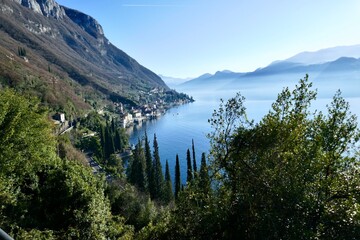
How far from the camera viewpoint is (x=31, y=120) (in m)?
19.8

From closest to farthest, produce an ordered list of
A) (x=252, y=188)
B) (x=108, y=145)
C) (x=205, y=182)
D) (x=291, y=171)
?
(x=291, y=171) < (x=252, y=188) < (x=205, y=182) < (x=108, y=145)

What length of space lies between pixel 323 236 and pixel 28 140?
1741 cm

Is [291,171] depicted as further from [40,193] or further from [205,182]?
[40,193]

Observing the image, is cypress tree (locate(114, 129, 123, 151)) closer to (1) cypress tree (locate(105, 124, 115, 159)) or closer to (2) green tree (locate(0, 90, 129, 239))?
(1) cypress tree (locate(105, 124, 115, 159))

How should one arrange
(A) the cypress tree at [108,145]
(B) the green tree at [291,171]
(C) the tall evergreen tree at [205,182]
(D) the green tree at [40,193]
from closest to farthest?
(B) the green tree at [291,171] → (C) the tall evergreen tree at [205,182] → (D) the green tree at [40,193] → (A) the cypress tree at [108,145]

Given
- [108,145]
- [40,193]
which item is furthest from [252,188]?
[108,145]

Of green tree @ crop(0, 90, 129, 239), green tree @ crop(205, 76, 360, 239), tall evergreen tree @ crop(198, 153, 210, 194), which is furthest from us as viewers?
green tree @ crop(0, 90, 129, 239)

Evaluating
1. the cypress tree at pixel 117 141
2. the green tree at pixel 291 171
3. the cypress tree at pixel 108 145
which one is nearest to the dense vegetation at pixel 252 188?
the green tree at pixel 291 171

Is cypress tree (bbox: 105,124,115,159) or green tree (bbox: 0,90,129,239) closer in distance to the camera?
green tree (bbox: 0,90,129,239)

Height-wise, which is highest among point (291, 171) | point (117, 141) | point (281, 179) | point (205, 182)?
point (291, 171)

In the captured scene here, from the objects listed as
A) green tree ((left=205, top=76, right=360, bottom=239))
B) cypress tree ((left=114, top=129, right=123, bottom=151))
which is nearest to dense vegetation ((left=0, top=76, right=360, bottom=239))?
Answer: green tree ((left=205, top=76, right=360, bottom=239))

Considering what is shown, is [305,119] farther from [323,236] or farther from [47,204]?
[47,204]

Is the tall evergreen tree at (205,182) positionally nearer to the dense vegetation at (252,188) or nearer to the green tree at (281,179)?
the dense vegetation at (252,188)

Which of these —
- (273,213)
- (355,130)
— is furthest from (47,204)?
(355,130)
